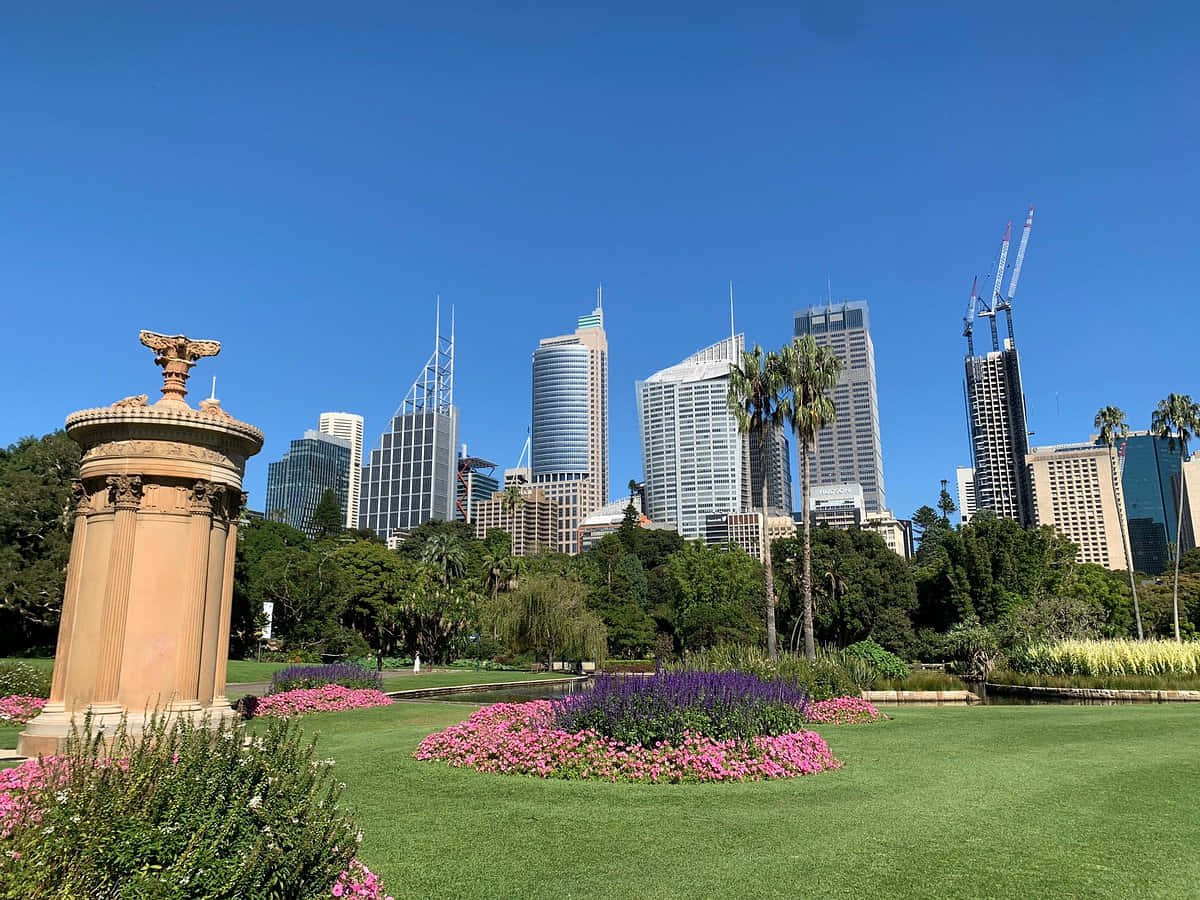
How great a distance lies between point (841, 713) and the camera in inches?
698

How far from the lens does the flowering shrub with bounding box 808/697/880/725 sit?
1747 centimetres

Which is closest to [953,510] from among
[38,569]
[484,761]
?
[38,569]

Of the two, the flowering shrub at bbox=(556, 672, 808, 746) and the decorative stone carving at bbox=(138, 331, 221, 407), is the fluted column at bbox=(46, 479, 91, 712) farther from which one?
the flowering shrub at bbox=(556, 672, 808, 746)

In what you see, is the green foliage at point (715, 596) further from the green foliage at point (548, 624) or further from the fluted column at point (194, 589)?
the fluted column at point (194, 589)

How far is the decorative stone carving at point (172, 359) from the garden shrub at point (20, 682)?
11230 mm

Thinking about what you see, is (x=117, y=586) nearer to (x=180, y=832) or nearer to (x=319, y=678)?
(x=180, y=832)

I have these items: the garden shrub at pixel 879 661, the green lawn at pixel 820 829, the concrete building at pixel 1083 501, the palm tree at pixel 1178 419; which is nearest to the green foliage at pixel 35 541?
the green lawn at pixel 820 829

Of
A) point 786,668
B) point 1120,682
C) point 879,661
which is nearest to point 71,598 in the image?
point 786,668

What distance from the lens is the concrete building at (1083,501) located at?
184 metres

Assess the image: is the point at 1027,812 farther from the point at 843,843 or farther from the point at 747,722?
the point at 747,722

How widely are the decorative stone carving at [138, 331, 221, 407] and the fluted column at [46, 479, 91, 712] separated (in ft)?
6.17

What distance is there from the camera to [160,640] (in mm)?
11734

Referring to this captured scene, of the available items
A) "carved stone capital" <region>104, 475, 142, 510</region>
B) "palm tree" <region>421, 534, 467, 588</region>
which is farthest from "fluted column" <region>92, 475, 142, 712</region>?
"palm tree" <region>421, 534, 467, 588</region>

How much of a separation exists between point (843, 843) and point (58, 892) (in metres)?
5.76
